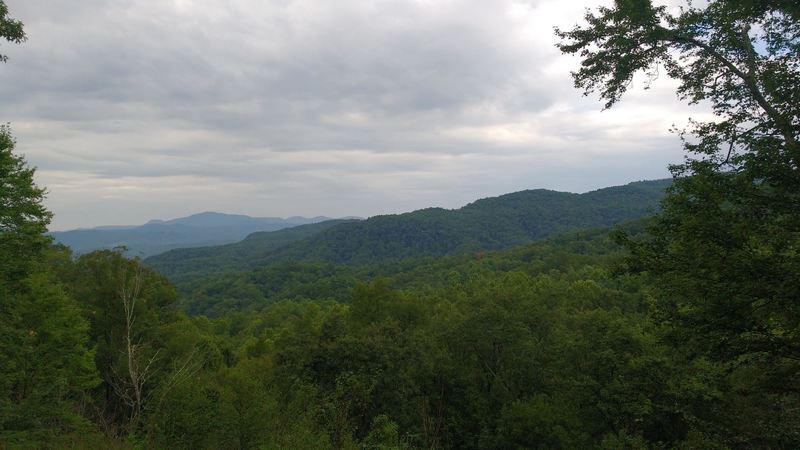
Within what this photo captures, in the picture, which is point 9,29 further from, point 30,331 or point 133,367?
point 30,331

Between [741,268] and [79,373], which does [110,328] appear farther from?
[741,268]

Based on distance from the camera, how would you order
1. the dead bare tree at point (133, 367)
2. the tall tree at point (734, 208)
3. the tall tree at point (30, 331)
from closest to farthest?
the tall tree at point (734, 208), the dead bare tree at point (133, 367), the tall tree at point (30, 331)

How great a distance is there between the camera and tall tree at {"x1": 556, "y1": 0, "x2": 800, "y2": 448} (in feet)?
23.0

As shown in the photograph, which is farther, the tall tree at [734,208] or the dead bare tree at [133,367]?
the dead bare tree at [133,367]

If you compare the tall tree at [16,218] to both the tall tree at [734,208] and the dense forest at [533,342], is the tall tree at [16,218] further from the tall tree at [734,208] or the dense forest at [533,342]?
the tall tree at [734,208]

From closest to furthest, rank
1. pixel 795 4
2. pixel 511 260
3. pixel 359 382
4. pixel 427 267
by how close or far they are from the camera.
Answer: pixel 795 4 → pixel 359 382 → pixel 511 260 → pixel 427 267

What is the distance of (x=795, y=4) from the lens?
24.4 feet

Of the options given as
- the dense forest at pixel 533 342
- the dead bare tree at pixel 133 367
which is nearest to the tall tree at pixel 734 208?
the dense forest at pixel 533 342

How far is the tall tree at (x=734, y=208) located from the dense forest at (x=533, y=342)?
0.04 metres

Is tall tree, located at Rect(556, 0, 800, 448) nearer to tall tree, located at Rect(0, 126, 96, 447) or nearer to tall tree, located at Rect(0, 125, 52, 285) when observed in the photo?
tall tree, located at Rect(0, 126, 96, 447)

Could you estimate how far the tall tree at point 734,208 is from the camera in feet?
23.0

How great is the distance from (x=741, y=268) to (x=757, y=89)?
3621mm

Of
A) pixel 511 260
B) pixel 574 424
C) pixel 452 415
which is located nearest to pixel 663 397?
pixel 574 424

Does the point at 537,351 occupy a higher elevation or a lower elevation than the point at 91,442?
lower
